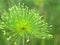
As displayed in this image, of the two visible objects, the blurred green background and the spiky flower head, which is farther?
the blurred green background

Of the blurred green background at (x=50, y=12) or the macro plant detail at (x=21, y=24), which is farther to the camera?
the blurred green background at (x=50, y=12)

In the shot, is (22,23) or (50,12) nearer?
(22,23)

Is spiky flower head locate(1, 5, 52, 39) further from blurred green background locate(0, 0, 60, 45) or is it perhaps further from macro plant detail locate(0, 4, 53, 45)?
blurred green background locate(0, 0, 60, 45)

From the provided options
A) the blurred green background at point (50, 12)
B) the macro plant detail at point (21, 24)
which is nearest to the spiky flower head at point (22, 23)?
the macro plant detail at point (21, 24)

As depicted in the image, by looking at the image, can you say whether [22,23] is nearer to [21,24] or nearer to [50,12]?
[21,24]

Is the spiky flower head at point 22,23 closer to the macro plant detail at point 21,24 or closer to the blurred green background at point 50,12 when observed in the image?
the macro plant detail at point 21,24

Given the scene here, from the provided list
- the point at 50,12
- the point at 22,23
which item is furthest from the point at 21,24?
the point at 50,12

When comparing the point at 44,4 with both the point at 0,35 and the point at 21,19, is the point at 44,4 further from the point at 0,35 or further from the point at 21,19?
the point at 21,19

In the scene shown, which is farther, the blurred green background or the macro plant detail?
the blurred green background

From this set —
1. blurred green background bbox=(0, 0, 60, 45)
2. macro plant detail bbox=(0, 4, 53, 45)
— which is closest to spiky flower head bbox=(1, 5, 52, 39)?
macro plant detail bbox=(0, 4, 53, 45)

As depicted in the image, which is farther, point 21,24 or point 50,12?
point 50,12
